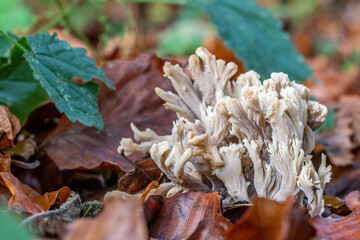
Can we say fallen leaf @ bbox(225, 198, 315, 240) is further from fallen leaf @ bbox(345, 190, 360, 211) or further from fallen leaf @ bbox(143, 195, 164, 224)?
fallen leaf @ bbox(345, 190, 360, 211)

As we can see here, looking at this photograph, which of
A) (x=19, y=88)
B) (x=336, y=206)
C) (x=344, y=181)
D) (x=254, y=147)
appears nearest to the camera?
(x=254, y=147)

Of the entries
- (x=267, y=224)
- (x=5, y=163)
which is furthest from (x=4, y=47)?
(x=267, y=224)

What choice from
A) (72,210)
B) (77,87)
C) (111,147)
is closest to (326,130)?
(111,147)

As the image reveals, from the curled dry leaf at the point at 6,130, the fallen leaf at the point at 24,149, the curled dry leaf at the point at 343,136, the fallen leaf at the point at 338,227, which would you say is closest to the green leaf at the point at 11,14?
the fallen leaf at the point at 24,149

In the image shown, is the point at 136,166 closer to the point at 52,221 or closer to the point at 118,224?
the point at 52,221

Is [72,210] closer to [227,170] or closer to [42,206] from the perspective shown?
→ [42,206]

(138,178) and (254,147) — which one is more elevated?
(254,147)
